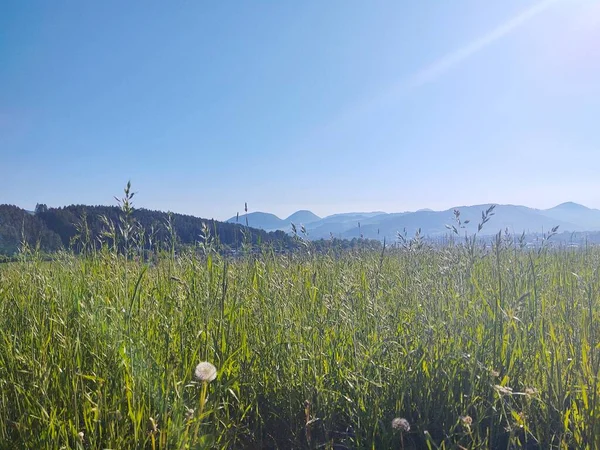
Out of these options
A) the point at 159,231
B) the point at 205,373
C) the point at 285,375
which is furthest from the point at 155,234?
the point at 205,373

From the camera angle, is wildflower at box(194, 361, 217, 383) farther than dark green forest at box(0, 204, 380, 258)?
No

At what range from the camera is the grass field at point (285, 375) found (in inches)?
55.7

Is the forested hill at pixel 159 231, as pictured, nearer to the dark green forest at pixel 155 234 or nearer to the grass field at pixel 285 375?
the dark green forest at pixel 155 234

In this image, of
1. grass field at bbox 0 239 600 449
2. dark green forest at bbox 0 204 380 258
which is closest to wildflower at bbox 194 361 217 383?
grass field at bbox 0 239 600 449

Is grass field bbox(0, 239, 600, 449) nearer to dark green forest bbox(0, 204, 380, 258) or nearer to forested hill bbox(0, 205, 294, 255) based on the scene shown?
dark green forest bbox(0, 204, 380, 258)

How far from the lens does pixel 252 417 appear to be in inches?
72.7

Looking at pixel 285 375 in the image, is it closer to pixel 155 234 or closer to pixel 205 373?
pixel 205 373

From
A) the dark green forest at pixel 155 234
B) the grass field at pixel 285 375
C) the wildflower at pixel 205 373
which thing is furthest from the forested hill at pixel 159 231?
the wildflower at pixel 205 373

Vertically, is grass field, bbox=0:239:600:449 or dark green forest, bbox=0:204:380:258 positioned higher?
dark green forest, bbox=0:204:380:258

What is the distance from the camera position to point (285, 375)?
191cm

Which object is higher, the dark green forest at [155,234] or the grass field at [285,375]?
the dark green forest at [155,234]

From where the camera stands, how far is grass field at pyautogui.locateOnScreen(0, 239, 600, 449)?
1414mm

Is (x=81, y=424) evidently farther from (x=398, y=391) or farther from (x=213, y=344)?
(x=398, y=391)

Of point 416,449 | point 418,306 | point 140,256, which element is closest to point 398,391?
point 416,449
